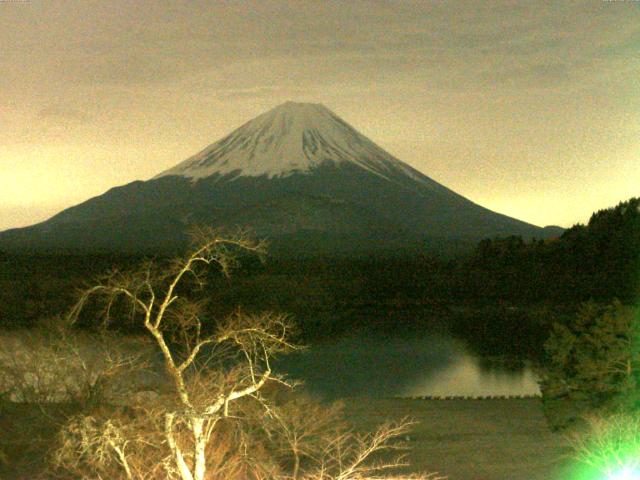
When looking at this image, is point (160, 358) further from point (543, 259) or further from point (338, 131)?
point (338, 131)

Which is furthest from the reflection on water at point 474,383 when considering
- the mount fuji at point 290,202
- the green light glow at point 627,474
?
the mount fuji at point 290,202

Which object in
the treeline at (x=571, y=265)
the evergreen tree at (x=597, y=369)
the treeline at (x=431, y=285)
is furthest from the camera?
the treeline at (x=571, y=265)

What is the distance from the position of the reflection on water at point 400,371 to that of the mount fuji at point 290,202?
43.6m

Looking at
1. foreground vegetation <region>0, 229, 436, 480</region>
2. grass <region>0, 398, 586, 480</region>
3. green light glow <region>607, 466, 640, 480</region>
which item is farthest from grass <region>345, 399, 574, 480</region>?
green light glow <region>607, 466, 640, 480</region>

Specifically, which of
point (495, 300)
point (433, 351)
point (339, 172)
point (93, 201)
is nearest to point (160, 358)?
point (433, 351)

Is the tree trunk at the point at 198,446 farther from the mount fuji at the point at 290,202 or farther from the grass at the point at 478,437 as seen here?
the mount fuji at the point at 290,202

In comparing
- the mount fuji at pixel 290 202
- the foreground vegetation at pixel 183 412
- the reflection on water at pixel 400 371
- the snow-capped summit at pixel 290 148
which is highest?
the snow-capped summit at pixel 290 148

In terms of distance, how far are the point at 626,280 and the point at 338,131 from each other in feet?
197

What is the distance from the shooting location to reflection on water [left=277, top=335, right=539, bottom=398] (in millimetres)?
23031

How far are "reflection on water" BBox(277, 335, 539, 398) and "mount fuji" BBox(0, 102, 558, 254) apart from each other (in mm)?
43598

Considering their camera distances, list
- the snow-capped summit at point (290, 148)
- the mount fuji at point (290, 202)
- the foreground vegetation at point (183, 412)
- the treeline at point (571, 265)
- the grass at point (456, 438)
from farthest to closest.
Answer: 1. the snow-capped summit at point (290, 148)
2. the mount fuji at point (290, 202)
3. the treeline at point (571, 265)
4. the grass at point (456, 438)
5. the foreground vegetation at point (183, 412)

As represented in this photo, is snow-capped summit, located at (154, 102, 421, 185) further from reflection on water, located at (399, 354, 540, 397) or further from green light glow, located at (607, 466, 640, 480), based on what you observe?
green light glow, located at (607, 466, 640, 480)

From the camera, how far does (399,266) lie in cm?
5166

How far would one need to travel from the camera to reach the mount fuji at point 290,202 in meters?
81.6
